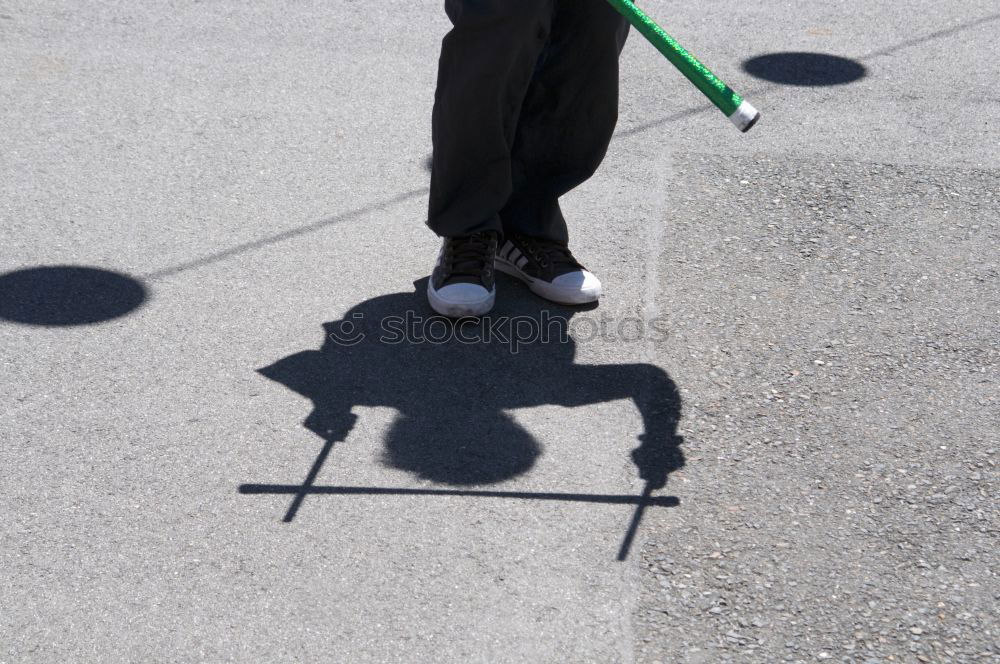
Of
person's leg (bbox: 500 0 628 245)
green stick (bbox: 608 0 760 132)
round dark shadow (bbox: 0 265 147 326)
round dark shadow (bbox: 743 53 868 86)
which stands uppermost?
green stick (bbox: 608 0 760 132)

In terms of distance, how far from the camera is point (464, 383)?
297 centimetres

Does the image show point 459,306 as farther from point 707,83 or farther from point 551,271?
point 707,83

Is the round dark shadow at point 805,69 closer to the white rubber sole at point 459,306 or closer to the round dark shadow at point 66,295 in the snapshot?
the white rubber sole at point 459,306

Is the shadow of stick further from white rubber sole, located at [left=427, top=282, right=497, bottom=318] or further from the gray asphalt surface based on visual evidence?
white rubber sole, located at [left=427, top=282, right=497, bottom=318]

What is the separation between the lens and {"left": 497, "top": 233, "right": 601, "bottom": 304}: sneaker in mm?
3314

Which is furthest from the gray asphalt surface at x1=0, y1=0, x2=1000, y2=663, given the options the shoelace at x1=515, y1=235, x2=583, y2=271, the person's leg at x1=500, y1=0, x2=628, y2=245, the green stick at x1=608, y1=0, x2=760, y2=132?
the green stick at x1=608, y1=0, x2=760, y2=132

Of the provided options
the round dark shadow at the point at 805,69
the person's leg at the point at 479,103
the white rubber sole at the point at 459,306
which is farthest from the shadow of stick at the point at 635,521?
the round dark shadow at the point at 805,69

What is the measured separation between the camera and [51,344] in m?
3.09

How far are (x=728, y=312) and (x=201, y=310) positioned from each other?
144 cm

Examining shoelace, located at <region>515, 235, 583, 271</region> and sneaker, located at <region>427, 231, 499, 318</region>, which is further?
shoelace, located at <region>515, 235, 583, 271</region>

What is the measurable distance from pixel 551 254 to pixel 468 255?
249 millimetres

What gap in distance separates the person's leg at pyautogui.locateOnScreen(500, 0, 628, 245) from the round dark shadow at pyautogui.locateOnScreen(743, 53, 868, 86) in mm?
2051

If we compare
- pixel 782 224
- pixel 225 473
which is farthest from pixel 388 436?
pixel 782 224

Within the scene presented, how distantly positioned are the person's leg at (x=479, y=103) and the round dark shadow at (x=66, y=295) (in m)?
0.89
